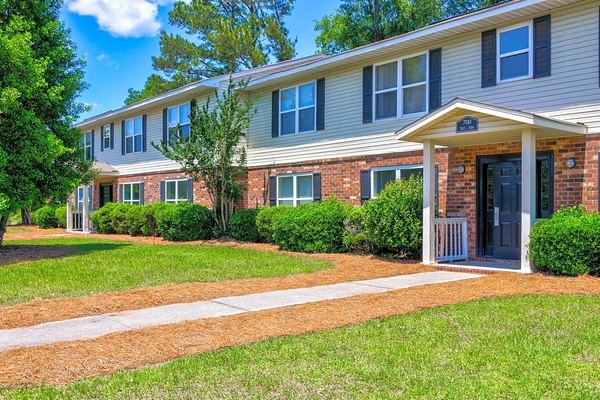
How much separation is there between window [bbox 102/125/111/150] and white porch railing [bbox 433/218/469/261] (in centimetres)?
1880

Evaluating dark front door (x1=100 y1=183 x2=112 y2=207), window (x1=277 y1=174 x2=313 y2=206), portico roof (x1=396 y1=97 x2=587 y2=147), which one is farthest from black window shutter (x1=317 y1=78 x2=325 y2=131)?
dark front door (x1=100 y1=183 x2=112 y2=207)

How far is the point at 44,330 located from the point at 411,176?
8.80m

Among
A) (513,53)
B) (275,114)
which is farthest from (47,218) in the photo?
(513,53)

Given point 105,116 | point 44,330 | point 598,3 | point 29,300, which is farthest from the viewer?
point 105,116

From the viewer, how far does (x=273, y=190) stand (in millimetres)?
17953

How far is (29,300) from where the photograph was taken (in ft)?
26.1

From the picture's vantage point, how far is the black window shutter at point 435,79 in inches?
519

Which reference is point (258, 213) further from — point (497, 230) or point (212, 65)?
point (212, 65)

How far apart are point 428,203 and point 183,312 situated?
6.26 metres

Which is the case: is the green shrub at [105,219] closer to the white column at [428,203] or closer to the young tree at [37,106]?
the young tree at [37,106]

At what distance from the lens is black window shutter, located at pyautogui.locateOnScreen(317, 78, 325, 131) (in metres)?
16.2

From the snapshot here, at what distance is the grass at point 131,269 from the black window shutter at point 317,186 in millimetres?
2716

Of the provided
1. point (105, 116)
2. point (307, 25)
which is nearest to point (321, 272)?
point (105, 116)

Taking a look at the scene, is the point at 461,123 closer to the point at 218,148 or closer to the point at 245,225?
the point at 245,225
